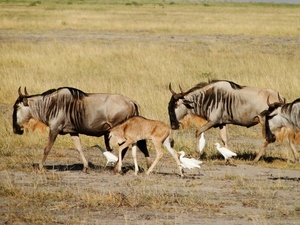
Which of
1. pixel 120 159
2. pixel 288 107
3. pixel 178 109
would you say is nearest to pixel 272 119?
pixel 288 107

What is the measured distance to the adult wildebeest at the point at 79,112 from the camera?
938cm

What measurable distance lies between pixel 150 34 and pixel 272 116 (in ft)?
75.6

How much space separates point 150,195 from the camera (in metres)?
7.81

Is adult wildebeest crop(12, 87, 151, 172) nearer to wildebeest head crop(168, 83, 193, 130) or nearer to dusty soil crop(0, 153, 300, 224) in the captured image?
dusty soil crop(0, 153, 300, 224)

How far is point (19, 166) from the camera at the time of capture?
31.8ft

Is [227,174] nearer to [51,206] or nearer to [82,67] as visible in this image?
[51,206]

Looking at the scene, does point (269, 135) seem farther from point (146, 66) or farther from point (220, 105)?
point (146, 66)

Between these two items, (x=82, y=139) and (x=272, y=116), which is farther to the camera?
(x=82, y=139)

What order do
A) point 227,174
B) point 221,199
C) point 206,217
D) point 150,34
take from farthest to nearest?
point 150,34 → point 227,174 → point 221,199 → point 206,217

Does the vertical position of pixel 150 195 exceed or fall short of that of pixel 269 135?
it exceeds it

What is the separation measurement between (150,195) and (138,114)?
1.96 m

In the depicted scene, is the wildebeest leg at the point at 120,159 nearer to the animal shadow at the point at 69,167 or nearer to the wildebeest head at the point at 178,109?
the animal shadow at the point at 69,167

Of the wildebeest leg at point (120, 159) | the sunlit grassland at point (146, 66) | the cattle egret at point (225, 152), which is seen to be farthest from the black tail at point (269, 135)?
the wildebeest leg at point (120, 159)

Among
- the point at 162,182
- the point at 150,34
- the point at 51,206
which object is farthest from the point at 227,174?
the point at 150,34
